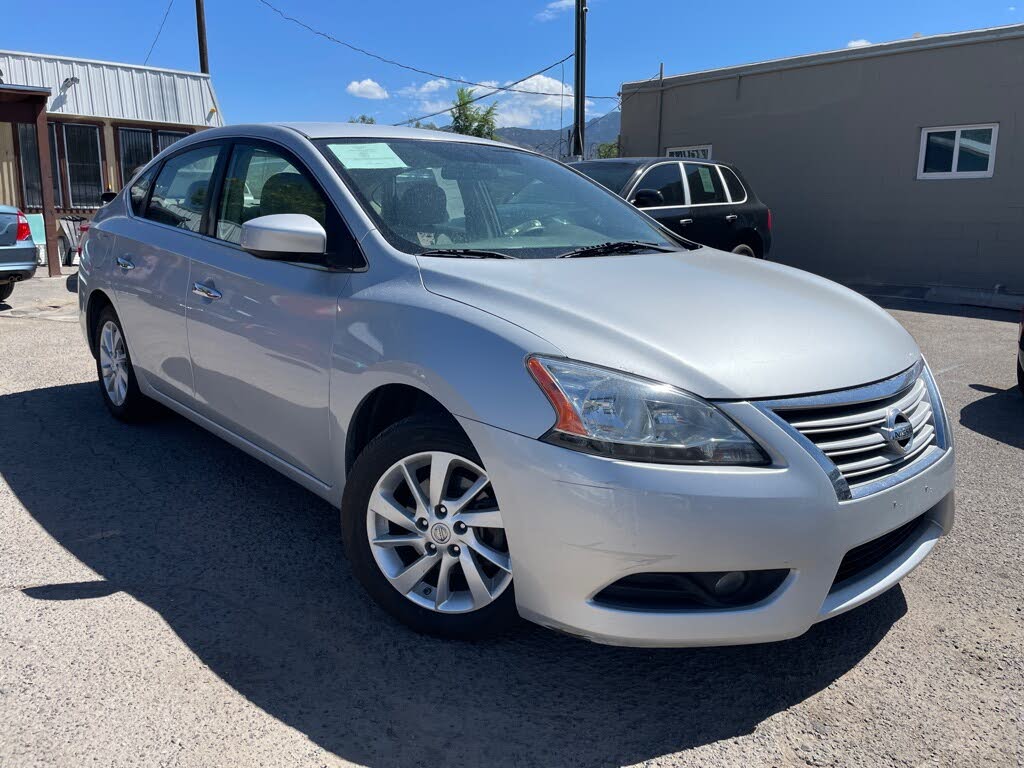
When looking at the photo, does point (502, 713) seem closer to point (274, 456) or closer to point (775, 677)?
point (775, 677)

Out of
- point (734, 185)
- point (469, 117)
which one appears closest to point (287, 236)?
point (734, 185)

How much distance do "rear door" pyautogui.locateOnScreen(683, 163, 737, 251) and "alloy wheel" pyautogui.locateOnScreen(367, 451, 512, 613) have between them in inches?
278

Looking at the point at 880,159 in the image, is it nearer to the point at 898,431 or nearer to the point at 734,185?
the point at 734,185

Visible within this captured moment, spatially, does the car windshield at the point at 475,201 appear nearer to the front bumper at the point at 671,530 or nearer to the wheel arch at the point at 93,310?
the front bumper at the point at 671,530

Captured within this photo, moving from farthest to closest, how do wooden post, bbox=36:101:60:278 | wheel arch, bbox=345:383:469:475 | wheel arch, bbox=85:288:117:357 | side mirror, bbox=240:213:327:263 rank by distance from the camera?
wooden post, bbox=36:101:60:278, wheel arch, bbox=85:288:117:357, side mirror, bbox=240:213:327:263, wheel arch, bbox=345:383:469:475

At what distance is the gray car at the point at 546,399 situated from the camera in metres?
2.22

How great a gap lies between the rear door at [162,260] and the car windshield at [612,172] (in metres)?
4.96

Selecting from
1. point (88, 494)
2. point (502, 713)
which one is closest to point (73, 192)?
point (88, 494)

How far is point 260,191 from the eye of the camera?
11.8ft

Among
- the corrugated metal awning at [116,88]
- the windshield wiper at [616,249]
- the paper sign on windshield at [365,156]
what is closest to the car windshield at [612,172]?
the windshield wiper at [616,249]

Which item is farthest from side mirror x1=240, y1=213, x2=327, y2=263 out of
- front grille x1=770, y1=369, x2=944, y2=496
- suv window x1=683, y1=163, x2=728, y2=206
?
suv window x1=683, y1=163, x2=728, y2=206

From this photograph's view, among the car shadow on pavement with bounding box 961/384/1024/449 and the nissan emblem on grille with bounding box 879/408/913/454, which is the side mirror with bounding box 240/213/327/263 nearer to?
the nissan emblem on grille with bounding box 879/408/913/454

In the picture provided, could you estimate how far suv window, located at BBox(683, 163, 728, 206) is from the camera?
938cm

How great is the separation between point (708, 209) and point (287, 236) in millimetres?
7257
